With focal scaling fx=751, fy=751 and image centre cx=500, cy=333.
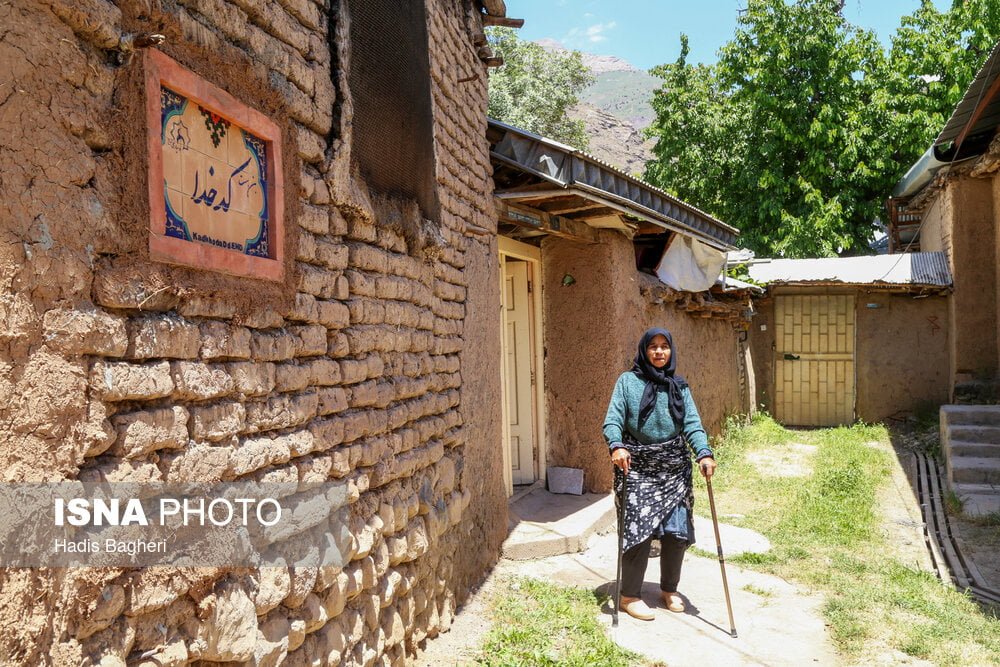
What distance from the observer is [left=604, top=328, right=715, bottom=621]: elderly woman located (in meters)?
4.41

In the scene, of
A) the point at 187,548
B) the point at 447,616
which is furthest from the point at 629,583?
the point at 187,548

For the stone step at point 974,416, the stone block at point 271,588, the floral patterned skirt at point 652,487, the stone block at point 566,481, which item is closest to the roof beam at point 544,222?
the floral patterned skirt at point 652,487

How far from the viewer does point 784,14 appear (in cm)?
1656

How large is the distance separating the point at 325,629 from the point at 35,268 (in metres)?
1.69

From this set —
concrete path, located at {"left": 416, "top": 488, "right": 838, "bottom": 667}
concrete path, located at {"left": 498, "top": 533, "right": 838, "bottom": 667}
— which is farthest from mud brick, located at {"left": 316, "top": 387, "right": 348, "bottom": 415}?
concrete path, located at {"left": 498, "top": 533, "right": 838, "bottom": 667}

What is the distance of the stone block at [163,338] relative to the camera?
1828mm

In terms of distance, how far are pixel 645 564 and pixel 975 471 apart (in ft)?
14.7

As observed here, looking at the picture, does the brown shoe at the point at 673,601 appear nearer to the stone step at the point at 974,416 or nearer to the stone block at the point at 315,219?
the stone block at the point at 315,219

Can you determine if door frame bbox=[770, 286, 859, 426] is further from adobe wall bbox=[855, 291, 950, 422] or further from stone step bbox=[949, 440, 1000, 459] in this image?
stone step bbox=[949, 440, 1000, 459]

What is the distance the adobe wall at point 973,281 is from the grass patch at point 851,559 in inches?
72.3

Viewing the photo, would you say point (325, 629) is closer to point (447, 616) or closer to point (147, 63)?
point (447, 616)

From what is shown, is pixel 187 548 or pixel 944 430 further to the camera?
pixel 944 430

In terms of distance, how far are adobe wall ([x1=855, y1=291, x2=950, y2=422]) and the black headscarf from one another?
8.71 m

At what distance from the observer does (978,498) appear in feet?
21.6
